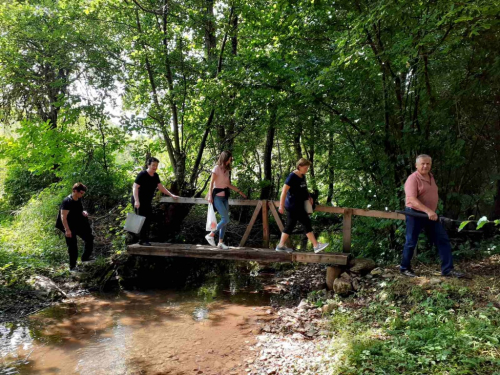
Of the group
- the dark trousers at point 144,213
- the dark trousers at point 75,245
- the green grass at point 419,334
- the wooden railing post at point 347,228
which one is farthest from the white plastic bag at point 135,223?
the green grass at point 419,334

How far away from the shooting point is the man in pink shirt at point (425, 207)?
5.30 m

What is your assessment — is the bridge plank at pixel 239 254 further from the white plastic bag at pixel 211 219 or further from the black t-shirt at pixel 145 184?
the black t-shirt at pixel 145 184

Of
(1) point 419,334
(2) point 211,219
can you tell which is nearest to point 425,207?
(1) point 419,334

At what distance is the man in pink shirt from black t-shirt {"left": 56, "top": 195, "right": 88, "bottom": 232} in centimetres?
626

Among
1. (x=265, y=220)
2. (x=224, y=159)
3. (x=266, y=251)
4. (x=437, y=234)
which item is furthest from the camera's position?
(x=265, y=220)

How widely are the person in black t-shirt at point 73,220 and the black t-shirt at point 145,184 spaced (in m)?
1.11

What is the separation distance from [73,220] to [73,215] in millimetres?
106

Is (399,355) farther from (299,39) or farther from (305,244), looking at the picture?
(305,244)

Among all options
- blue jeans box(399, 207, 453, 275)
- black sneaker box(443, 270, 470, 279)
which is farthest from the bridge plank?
black sneaker box(443, 270, 470, 279)

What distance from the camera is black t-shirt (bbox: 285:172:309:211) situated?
6.13 metres

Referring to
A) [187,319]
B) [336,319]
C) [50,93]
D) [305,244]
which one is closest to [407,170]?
[336,319]

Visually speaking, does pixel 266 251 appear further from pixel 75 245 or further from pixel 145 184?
pixel 75 245

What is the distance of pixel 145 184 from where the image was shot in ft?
23.5

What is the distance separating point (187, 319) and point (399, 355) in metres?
3.58
